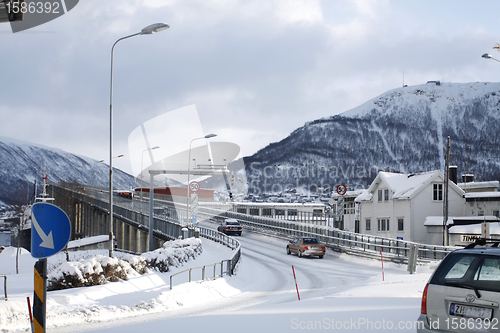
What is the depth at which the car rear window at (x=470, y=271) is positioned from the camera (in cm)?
586

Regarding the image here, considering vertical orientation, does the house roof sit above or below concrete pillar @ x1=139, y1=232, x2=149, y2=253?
above

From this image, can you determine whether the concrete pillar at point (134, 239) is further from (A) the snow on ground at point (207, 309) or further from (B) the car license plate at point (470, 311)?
(B) the car license plate at point (470, 311)

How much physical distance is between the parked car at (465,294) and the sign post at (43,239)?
17.4 ft

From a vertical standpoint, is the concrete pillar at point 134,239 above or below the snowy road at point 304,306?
below

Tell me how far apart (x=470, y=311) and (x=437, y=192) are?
44.7 meters

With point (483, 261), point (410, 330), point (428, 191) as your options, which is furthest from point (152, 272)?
point (428, 191)

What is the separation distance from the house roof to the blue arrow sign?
4295 centimetres

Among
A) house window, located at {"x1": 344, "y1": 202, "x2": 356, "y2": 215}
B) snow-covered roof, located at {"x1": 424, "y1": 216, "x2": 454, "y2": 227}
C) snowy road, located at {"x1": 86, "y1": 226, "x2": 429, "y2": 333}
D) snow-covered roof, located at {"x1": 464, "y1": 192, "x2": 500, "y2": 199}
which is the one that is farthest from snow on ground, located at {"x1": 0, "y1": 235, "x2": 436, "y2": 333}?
house window, located at {"x1": 344, "y1": 202, "x2": 356, "y2": 215}

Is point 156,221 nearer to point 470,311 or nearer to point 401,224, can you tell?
point 401,224

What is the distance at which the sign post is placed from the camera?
22.4 feet

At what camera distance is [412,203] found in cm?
4616

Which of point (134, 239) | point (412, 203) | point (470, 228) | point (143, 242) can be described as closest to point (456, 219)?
point (470, 228)

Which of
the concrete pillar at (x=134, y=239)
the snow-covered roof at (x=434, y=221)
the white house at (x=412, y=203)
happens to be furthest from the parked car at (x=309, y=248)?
the concrete pillar at (x=134, y=239)

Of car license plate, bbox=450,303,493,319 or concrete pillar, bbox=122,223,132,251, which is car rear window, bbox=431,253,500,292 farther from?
concrete pillar, bbox=122,223,132,251
